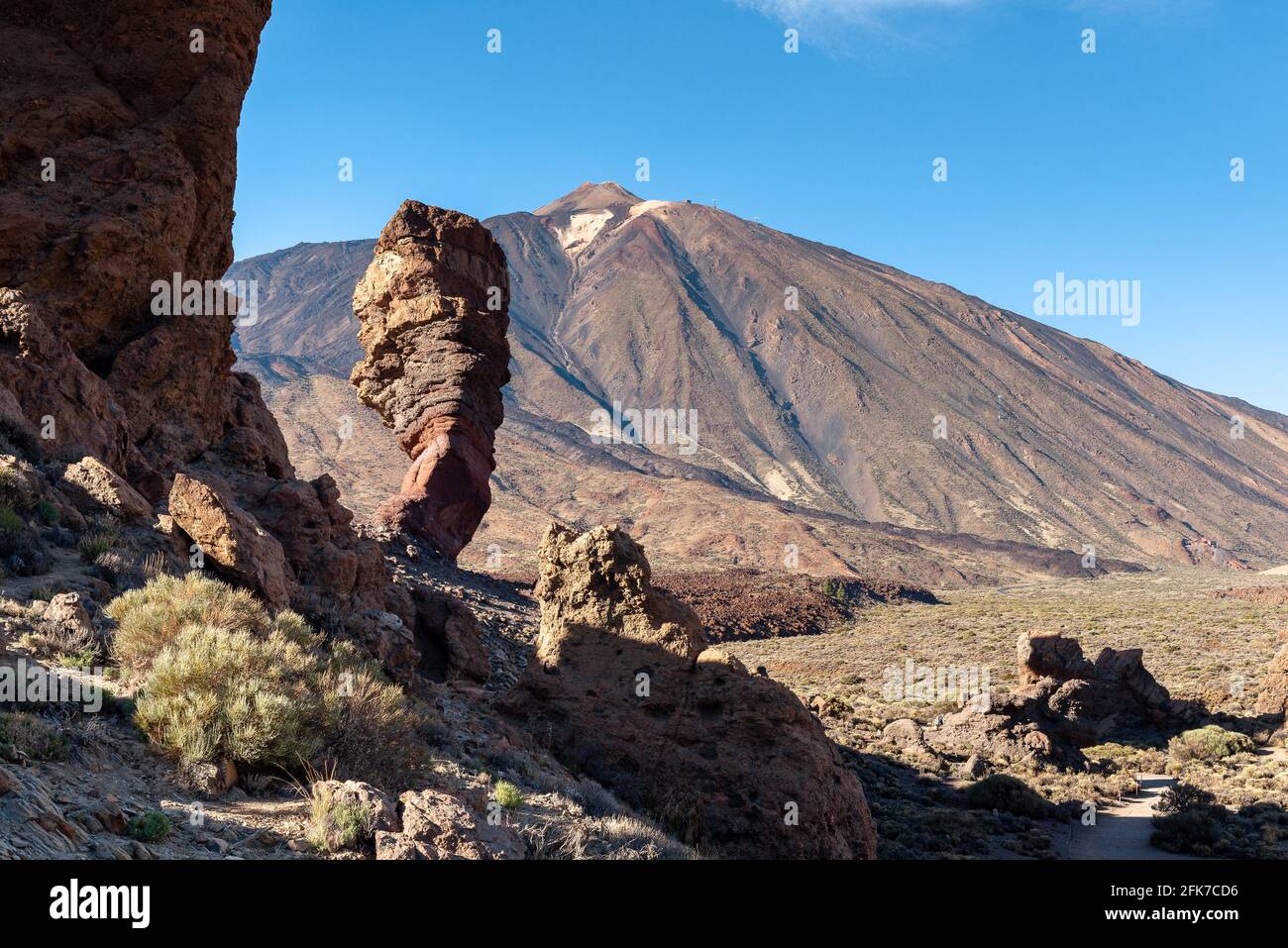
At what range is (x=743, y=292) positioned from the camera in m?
170

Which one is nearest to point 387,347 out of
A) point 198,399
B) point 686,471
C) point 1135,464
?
point 198,399

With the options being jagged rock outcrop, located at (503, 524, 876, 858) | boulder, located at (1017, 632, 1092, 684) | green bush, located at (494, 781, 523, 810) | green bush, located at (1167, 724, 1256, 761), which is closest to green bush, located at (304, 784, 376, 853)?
green bush, located at (494, 781, 523, 810)

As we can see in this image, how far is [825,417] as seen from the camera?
429ft

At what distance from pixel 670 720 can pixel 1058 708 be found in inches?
524

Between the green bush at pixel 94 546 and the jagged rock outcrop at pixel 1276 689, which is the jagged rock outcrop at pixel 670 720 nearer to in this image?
the green bush at pixel 94 546

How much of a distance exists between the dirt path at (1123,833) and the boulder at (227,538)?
1035cm

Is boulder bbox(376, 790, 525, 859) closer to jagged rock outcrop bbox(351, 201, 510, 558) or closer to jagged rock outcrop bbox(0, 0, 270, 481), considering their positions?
jagged rock outcrop bbox(0, 0, 270, 481)

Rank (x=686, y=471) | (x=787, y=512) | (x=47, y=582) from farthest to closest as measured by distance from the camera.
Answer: (x=686, y=471)
(x=787, y=512)
(x=47, y=582)

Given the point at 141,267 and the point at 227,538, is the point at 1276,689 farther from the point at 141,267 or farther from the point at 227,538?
the point at 141,267

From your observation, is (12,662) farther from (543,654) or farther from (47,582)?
(543,654)

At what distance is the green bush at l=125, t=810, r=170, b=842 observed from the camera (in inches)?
167

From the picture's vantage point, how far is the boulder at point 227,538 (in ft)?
28.7

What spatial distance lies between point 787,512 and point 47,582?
72.6 m

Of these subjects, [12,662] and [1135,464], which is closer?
[12,662]
